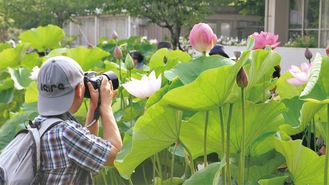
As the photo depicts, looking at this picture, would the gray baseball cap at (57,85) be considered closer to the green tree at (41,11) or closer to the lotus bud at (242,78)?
the lotus bud at (242,78)

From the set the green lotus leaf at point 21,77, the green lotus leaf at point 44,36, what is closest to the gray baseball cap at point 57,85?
the green lotus leaf at point 21,77

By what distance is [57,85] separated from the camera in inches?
84.2

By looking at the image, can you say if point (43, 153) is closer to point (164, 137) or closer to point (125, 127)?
point (164, 137)

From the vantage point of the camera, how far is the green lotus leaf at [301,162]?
184cm

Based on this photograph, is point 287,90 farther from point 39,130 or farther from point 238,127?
point 39,130

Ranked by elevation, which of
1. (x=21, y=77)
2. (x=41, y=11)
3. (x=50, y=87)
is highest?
(x=50, y=87)

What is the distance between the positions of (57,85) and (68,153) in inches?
8.0

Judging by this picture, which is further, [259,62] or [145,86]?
[145,86]

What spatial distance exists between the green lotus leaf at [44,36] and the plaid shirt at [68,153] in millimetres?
3365

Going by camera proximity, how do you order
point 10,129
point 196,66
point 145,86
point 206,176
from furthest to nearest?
point 10,129 → point 145,86 → point 196,66 → point 206,176

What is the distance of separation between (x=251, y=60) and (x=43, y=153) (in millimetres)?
660

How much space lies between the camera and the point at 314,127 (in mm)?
2100

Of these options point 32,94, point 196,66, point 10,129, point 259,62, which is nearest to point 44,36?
point 32,94

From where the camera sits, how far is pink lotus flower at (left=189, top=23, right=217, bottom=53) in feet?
6.81
